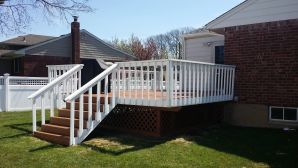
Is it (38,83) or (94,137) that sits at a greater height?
(38,83)

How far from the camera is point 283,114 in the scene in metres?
9.69

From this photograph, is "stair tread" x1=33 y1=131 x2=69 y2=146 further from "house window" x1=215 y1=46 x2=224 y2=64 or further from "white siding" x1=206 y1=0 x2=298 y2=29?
"house window" x1=215 y1=46 x2=224 y2=64

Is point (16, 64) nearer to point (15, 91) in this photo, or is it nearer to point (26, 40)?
point (26, 40)

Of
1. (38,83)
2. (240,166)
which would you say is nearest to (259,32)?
(240,166)

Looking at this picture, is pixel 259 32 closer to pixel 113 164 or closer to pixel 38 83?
pixel 113 164

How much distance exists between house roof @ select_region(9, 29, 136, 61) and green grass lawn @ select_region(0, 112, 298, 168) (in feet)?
50.7

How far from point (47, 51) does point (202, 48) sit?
14472mm

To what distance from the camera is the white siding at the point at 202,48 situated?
1270 cm

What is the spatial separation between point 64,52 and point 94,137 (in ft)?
58.2

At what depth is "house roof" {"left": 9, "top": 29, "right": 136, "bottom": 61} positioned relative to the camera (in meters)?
23.6

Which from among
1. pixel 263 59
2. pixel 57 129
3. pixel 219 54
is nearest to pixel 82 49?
pixel 219 54

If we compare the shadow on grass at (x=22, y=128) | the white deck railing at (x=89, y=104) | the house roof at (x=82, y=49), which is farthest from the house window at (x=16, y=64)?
the white deck railing at (x=89, y=104)

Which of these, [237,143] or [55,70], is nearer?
[237,143]

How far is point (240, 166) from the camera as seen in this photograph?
19.3 ft
